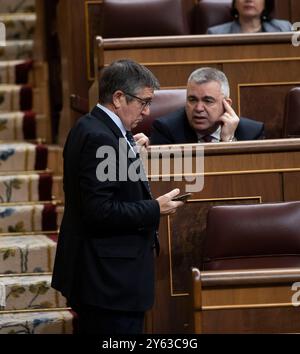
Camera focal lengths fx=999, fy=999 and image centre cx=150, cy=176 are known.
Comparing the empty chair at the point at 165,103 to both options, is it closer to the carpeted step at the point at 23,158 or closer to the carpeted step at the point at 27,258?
the carpeted step at the point at 27,258

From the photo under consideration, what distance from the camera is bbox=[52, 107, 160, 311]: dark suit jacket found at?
140 centimetres

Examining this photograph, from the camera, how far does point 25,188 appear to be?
2.31 metres

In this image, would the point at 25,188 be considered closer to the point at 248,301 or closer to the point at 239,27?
the point at 239,27

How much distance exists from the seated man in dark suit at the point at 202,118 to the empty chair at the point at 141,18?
0.48 metres

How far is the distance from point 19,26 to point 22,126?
1.31 feet

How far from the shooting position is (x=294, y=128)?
202 centimetres

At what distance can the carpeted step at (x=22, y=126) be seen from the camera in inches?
99.1

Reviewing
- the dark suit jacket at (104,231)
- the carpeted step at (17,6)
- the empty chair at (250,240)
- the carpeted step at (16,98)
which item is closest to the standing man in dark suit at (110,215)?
the dark suit jacket at (104,231)

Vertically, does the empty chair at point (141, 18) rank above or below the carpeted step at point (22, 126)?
above

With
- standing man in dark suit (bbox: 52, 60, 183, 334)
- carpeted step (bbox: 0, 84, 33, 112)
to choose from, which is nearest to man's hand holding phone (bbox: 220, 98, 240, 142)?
standing man in dark suit (bbox: 52, 60, 183, 334)

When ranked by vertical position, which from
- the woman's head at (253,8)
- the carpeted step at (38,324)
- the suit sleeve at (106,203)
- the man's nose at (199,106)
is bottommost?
the carpeted step at (38,324)

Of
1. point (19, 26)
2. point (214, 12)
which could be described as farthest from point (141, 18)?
point (19, 26)

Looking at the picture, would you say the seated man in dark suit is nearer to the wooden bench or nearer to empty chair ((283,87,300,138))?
empty chair ((283,87,300,138))

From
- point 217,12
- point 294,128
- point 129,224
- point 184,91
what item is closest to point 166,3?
point 217,12
